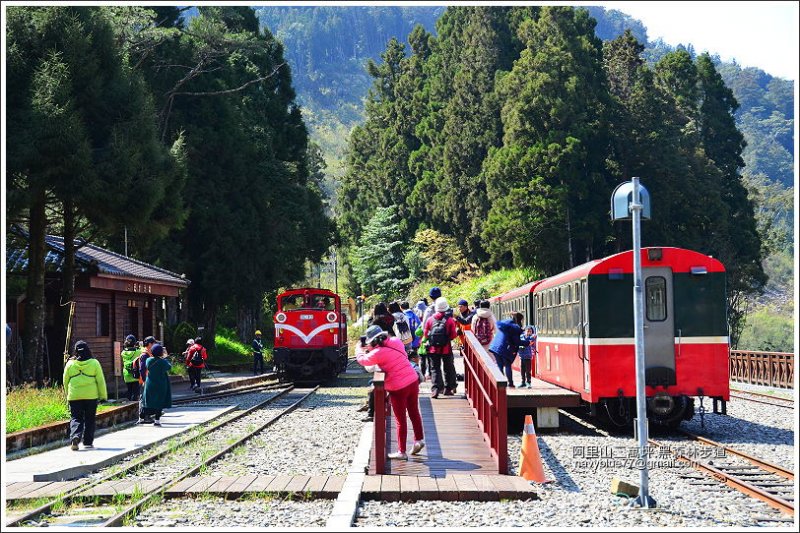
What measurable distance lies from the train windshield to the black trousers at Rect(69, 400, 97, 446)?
16.4m

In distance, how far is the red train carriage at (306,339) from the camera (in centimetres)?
3116

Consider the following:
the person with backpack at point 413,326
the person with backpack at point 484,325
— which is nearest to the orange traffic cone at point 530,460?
the person with backpack at point 484,325

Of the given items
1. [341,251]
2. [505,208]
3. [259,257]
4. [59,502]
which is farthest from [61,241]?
[341,251]

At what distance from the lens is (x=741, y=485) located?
1150 centimetres

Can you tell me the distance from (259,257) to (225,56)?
28.7 feet

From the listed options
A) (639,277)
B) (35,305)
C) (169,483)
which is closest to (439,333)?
(169,483)

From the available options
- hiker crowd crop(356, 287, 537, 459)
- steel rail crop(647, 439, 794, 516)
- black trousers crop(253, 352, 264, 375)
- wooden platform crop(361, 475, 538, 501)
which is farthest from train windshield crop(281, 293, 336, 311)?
wooden platform crop(361, 475, 538, 501)

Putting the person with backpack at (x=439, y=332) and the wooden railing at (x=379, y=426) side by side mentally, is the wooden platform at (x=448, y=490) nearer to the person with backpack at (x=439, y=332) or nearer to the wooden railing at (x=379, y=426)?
the wooden railing at (x=379, y=426)

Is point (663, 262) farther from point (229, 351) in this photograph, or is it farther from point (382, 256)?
point (382, 256)

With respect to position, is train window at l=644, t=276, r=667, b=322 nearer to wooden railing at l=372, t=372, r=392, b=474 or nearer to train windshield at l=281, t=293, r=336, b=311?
wooden railing at l=372, t=372, r=392, b=474

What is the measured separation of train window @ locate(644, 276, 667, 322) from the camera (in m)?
16.4

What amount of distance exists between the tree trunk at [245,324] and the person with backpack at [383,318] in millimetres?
32618

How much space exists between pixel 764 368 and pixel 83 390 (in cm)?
2094

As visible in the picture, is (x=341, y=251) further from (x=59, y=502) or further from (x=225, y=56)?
(x=59, y=502)
